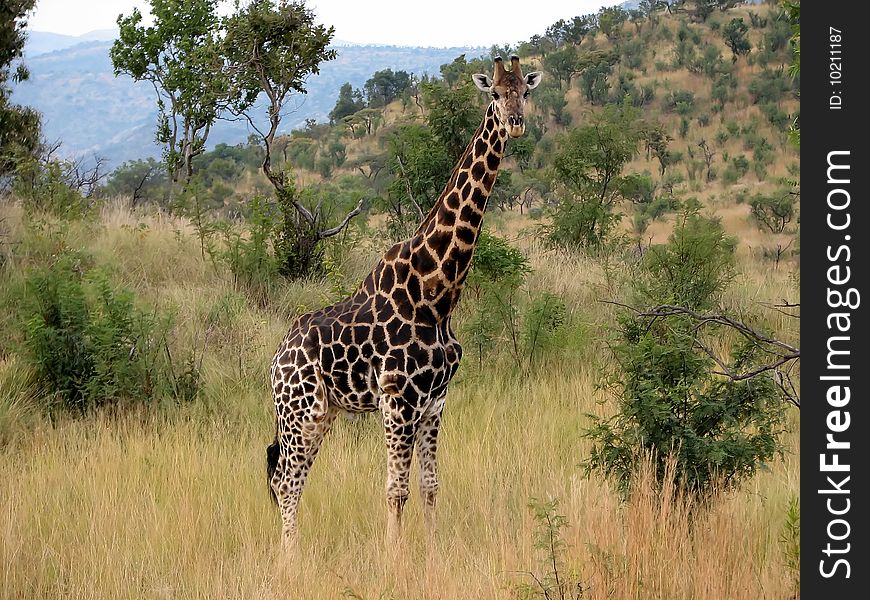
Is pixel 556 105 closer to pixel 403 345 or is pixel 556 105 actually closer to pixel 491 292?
pixel 491 292

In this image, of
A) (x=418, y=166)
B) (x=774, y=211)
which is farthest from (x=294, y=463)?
(x=774, y=211)

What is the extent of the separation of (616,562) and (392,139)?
836 centimetres

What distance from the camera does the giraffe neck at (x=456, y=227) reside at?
17.3ft

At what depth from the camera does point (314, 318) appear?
18.8 ft

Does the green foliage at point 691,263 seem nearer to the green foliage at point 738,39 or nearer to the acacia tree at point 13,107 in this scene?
the acacia tree at point 13,107

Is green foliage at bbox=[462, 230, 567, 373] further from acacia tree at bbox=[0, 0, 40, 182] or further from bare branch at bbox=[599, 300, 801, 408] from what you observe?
acacia tree at bbox=[0, 0, 40, 182]

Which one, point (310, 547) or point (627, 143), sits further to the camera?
point (627, 143)

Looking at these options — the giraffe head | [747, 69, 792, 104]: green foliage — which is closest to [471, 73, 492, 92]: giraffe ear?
the giraffe head

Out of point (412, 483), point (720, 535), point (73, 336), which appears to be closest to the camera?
point (720, 535)

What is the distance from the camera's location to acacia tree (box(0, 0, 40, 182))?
1612 cm

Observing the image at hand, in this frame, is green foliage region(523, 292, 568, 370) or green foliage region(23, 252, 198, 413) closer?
green foliage region(23, 252, 198, 413)
